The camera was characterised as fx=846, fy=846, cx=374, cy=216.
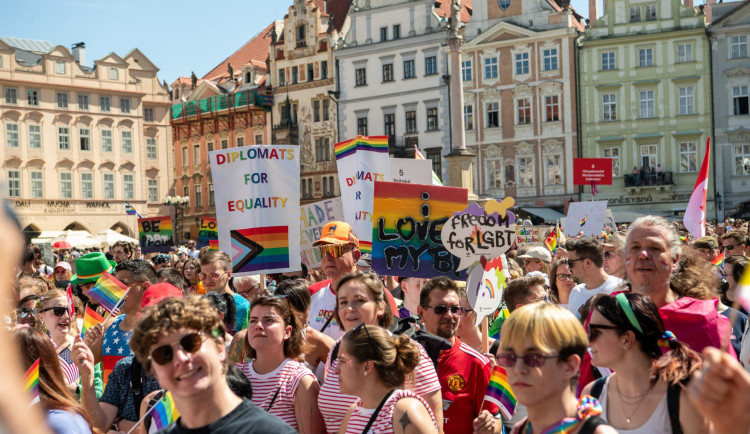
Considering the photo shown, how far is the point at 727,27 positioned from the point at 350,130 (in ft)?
64.4

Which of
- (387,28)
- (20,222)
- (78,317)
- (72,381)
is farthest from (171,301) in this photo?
(387,28)

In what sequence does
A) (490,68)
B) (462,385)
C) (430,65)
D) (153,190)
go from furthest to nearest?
(153,190), (430,65), (490,68), (462,385)

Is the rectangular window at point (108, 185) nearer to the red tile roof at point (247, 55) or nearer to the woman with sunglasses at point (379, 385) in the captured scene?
the red tile roof at point (247, 55)

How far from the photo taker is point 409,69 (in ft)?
145

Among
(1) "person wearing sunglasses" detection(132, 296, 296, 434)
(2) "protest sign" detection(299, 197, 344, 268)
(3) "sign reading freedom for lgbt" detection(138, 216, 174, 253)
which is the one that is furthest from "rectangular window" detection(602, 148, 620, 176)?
(1) "person wearing sunglasses" detection(132, 296, 296, 434)

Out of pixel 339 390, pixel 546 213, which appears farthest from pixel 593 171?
pixel 339 390

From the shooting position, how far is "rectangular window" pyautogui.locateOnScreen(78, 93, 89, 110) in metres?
49.6

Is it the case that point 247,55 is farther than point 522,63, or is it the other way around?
point 247,55

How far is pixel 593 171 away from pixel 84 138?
109 ft

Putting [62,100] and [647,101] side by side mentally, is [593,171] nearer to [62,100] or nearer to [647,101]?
[647,101]

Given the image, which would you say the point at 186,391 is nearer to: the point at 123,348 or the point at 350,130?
A: the point at 123,348

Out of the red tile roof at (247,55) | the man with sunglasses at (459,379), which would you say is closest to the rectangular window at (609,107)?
the red tile roof at (247,55)

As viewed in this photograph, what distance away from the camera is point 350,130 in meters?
46.7

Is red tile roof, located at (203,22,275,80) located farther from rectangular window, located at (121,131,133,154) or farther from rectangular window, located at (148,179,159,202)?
rectangular window, located at (148,179,159,202)
